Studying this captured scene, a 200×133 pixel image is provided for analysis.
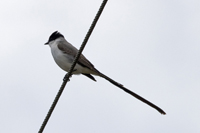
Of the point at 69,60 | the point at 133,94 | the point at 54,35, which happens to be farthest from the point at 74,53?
the point at 133,94

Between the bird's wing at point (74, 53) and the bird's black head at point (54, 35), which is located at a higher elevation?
the bird's black head at point (54, 35)

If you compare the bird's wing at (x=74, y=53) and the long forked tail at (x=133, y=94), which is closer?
the long forked tail at (x=133, y=94)

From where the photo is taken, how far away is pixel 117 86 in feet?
21.6

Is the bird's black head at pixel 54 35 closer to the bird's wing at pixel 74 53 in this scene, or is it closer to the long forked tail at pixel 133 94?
the bird's wing at pixel 74 53

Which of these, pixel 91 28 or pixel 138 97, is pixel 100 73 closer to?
pixel 138 97

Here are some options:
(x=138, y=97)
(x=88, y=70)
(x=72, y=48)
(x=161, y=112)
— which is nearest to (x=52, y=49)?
(x=72, y=48)

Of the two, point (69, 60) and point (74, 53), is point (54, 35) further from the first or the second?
point (69, 60)

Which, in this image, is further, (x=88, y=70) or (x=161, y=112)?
(x=88, y=70)

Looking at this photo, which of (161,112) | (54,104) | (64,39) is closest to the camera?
(54,104)

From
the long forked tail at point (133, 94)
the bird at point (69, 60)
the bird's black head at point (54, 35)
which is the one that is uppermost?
the bird's black head at point (54, 35)

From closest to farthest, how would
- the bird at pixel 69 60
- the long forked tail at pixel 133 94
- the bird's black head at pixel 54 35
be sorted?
the long forked tail at pixel 133 94
the bird at pixel 69 60
the bird's black head at pixel 54 35

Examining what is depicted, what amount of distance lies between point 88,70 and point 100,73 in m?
0.35

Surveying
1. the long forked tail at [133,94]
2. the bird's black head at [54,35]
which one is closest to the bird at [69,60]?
the long forked tail at [133,94]

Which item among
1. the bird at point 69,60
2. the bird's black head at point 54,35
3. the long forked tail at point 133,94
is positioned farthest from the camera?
the bird's black head at point 54,35
